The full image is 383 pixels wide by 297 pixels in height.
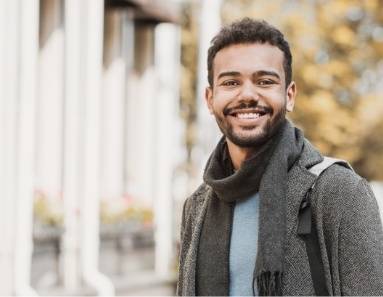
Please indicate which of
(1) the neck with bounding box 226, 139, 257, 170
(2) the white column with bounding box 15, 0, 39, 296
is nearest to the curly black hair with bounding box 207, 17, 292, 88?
(1) the neck with bounding box 226, 139, 257, 170

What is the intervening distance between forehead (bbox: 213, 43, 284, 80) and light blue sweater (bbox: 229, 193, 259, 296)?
16.6 inches

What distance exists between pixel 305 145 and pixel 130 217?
9.51 m

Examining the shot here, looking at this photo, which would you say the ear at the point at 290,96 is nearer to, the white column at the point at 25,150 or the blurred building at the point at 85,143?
the blurred building at the point at 85,143

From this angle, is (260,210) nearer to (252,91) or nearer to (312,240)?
(312,240)

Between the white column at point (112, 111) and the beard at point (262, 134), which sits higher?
the white column at point (112, 111)

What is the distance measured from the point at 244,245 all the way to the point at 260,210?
0.16 metres

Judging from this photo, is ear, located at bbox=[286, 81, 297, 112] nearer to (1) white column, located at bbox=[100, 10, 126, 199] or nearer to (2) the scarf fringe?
(2) the scarf fringe

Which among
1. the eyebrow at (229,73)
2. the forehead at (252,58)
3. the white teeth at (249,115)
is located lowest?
the white teeth at (249,115)

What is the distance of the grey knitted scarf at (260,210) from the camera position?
2793 millimetres

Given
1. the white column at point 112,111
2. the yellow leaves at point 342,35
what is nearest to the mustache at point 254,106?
the white column at point 112,111

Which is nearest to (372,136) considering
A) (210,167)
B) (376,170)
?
(376,170)

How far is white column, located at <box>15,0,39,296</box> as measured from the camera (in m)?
9.01

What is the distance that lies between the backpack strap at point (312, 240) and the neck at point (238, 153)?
245 mm

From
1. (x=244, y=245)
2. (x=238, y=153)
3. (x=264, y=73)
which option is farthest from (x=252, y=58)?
(x=244, y=245)
